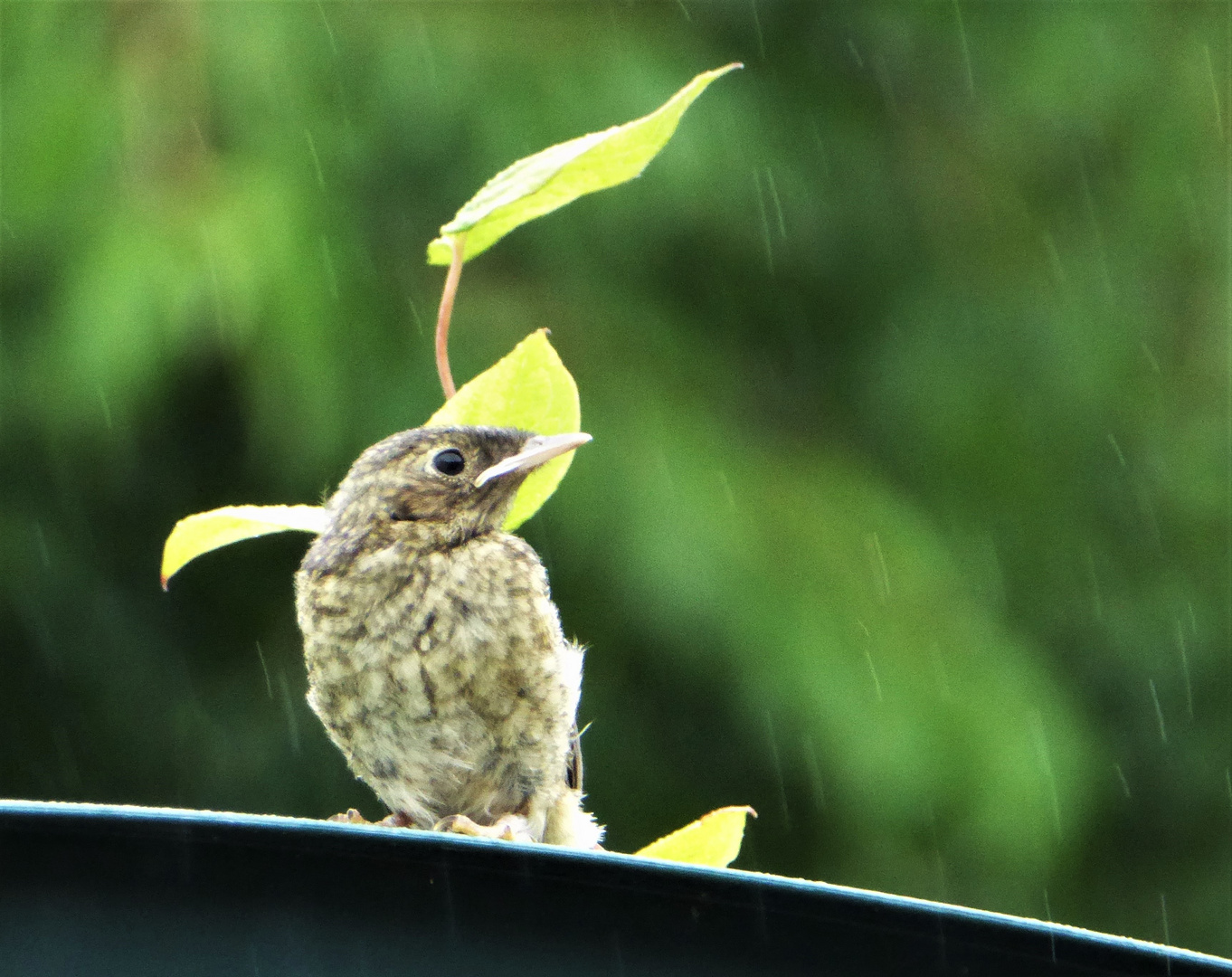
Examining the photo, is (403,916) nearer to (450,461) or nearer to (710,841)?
(710,841)

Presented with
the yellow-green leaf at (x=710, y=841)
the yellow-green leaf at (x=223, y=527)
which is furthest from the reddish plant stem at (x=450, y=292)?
the yellow-green leaf at (x=710, y=841)

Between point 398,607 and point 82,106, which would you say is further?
point 82,106

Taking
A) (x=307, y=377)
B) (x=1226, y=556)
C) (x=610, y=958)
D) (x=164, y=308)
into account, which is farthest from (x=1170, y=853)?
(x=610, y=958)

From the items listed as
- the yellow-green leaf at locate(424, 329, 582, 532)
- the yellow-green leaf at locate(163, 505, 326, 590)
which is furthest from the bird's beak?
the yellow-green leaf at locate(163, 505, 326, 590)

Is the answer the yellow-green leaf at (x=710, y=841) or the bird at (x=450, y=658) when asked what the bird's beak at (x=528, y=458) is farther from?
the yellow-green leaf at (x=710, y=841)

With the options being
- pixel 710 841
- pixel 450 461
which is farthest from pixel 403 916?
pixel 450 461

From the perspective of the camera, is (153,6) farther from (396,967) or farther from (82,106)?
(396,967)
